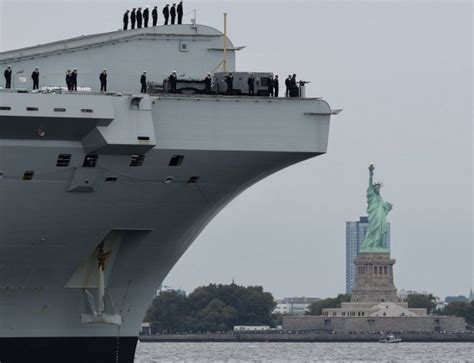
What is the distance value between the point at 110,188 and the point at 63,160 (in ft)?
5.21

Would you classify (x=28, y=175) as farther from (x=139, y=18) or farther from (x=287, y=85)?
(x=287, y=85)

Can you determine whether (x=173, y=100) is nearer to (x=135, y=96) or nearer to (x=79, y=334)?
(x=135, y=96)

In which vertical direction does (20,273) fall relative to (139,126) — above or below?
below

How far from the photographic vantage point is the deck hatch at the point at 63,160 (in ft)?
123

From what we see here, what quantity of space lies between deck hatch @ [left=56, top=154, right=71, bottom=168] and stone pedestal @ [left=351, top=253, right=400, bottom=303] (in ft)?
517

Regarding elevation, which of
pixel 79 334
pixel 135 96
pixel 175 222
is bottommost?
pixel 79 334

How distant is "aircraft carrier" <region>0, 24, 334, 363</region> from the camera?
37.1 meters

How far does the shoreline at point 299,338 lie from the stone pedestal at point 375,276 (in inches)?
284

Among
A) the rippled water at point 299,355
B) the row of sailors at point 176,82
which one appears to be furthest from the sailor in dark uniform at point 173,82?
the rippled water at point 299,355

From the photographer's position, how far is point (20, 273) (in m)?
39.9

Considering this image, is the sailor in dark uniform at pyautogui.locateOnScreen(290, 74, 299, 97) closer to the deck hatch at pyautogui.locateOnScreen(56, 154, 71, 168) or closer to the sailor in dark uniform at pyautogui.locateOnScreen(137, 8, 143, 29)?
the sailor in dark uniform at pyautogui.locateOnScreen(137, 8, 143, 29)

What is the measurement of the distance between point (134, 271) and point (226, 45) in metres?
6.88

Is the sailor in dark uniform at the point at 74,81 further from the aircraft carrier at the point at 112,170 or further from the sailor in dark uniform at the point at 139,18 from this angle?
the sailor in dark uniform at the point at 139,18

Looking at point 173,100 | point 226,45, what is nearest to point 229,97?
point 173,100
